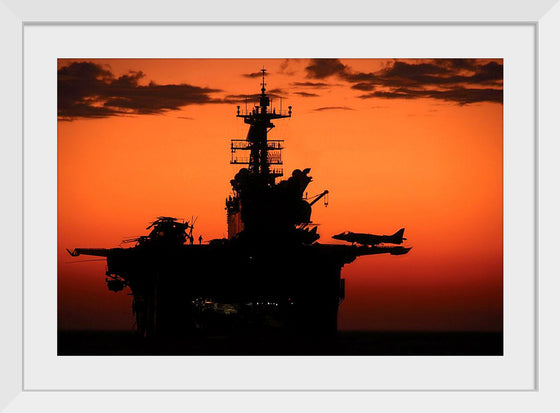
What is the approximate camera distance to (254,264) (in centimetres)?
2341

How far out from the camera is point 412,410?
10195 millimetres

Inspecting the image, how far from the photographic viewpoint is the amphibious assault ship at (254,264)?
2286 centimetres

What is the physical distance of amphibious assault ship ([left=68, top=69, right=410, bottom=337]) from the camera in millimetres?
22859
